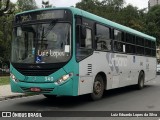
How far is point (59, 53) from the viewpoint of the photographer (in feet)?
38.5

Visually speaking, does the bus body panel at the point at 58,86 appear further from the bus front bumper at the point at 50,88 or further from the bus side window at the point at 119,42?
the bus side window at the point at 119,42

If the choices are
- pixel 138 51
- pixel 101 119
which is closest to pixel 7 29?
pixel 138 51

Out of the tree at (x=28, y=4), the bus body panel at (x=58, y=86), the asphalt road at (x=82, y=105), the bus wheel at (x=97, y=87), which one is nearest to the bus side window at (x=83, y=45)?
the bus body panel at (x=58, y=86)

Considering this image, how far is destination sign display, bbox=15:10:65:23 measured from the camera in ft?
39.7

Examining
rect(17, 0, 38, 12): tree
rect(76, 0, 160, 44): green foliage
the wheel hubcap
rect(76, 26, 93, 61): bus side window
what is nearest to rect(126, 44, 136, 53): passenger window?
the wheel hubcap

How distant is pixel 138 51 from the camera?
61.9 feet

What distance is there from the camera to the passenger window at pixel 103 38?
13.7m

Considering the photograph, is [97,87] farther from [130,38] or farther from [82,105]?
[130,38]

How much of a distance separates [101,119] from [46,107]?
275 centimetres

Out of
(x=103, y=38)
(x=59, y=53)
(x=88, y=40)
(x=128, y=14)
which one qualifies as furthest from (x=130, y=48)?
(x=128, y=14)

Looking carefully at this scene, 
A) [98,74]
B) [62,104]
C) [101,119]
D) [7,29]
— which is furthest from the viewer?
[7,29]

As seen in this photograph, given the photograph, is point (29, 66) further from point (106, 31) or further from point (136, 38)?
point (136, 38)

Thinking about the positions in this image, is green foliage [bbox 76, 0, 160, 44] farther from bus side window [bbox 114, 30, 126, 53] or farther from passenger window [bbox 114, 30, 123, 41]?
passenger window [bbox 114, 30, 123, 41]

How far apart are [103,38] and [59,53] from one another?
300 centimetres
